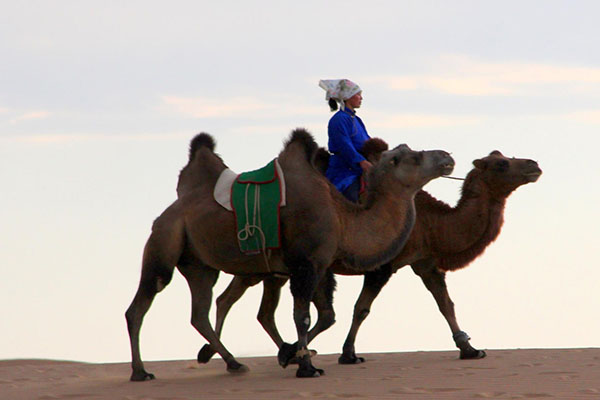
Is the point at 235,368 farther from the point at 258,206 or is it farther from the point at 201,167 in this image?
the point at 201,167

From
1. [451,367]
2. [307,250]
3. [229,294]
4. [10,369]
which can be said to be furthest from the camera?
[10,369]

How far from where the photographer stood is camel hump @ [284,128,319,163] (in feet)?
35.3

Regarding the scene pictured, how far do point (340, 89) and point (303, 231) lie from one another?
2.04 m

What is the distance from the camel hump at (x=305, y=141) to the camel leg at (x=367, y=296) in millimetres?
1526

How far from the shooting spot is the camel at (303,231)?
1017 centimetres

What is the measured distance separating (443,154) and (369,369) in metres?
2.22

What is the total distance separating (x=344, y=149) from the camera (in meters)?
11.3

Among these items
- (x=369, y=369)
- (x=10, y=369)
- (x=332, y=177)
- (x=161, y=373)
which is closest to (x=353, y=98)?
(x=332, y=177)

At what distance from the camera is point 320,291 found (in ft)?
36.8

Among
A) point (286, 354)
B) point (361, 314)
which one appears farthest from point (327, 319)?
point (286, 354)

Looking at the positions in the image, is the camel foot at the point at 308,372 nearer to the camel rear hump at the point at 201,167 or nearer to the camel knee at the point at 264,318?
the camel knee at the point at 264,318

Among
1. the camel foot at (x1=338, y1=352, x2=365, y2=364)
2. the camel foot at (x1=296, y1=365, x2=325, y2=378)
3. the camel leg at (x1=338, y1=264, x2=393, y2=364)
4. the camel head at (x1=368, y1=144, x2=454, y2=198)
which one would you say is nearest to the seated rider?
the camel head at (x1=368, y1=144, x2=454, y2=198)

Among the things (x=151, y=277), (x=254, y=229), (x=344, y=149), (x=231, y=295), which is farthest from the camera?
(x=231, y=295)

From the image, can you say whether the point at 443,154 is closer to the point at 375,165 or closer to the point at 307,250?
the point at 375,165
